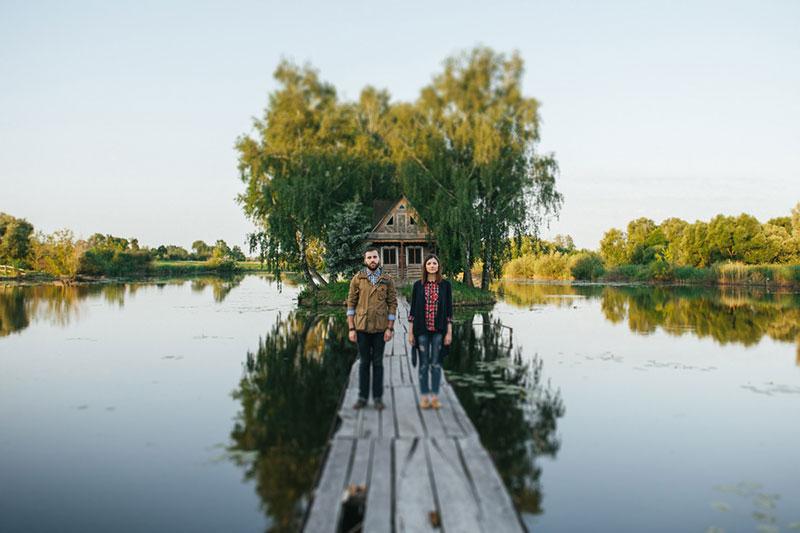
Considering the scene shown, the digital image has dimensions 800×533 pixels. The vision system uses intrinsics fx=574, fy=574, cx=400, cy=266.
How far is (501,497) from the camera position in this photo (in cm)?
492

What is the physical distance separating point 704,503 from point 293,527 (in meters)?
4.03

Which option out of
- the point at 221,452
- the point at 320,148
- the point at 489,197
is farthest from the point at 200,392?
the point at 320,148

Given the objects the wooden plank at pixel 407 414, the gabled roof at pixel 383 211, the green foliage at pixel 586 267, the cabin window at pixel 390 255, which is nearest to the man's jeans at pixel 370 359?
the wooden plank at pixel 407 414

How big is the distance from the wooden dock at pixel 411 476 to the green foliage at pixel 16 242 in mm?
74009

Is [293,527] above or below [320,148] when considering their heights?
below

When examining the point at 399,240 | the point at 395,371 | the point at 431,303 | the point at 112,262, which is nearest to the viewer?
the point at 431,303

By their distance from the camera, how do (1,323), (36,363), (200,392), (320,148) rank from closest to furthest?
1. (200,392)
2. (36,363)
3. (1,323)
4. (320,148)

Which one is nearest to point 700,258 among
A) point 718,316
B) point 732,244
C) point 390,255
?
point 732,244

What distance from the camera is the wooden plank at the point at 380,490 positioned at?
→ 4.44 metres

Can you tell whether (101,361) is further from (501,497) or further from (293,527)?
(501,497)

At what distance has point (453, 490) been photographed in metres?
5.01

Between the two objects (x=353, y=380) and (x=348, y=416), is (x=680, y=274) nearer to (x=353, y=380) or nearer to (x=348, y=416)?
(x=353, y=380)

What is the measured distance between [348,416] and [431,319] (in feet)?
5.37

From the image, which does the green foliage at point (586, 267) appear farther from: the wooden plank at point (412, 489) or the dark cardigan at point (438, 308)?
the wooden plank at point (412, 489)
